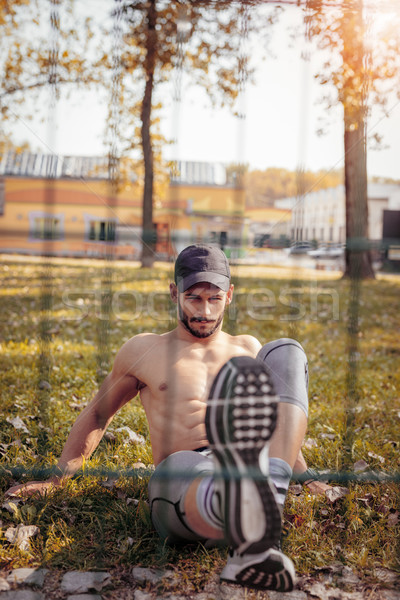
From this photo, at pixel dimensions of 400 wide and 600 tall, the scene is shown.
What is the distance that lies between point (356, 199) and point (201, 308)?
2.80 m

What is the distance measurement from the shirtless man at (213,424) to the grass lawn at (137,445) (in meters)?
0.15

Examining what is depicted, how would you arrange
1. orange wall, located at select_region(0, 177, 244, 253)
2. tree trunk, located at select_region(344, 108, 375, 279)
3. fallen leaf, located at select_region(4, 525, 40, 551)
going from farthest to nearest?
orange wall, located at select_region(0, 177, 244, 253) < tree trunk, located at select_region(344, 108, 375, 279) < fallen leaf, located at select_region(4, 525, 40, 551)

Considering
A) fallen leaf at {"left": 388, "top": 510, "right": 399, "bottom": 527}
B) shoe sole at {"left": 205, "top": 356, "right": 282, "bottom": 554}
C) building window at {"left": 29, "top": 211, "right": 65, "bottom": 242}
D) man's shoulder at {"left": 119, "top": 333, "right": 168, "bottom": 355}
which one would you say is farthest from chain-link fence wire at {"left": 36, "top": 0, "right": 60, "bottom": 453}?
fallen leaf at {"left": 388, "top": 510, "right": 399, "bottom": 527}

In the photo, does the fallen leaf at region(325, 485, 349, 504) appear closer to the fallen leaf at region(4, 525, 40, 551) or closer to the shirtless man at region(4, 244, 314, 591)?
the shirtless man at region(4, 244, 314, 591)

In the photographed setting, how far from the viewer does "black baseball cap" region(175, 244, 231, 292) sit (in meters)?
2.04

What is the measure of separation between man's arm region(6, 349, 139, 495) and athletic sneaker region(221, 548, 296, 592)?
0.89 meters

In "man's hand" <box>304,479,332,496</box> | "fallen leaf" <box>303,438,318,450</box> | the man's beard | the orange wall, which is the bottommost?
"man's hand" <box>304,479,332,496</box>

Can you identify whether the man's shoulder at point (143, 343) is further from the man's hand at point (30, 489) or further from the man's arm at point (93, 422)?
the man's hand at point (30, 489)

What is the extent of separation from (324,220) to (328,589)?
7524 millimetres

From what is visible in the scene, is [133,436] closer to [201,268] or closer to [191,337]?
[191,337]

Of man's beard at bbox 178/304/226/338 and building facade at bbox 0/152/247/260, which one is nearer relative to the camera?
man's beard at bbox 178/304/226/338

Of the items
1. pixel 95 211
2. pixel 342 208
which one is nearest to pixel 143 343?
pixel 95 211

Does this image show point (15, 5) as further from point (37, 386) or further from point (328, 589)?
point (328, 589)

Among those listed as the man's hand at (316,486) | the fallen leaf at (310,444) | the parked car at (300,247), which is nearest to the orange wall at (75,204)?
the parked car at (300,247)
